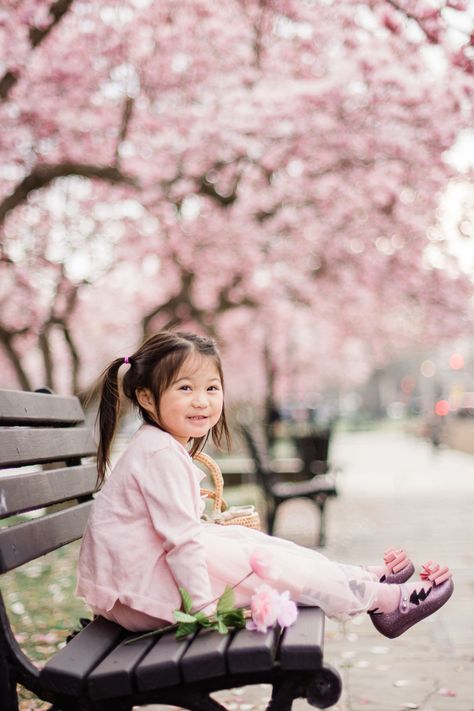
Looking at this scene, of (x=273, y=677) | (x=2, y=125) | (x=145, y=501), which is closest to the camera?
(x=273, y=677)

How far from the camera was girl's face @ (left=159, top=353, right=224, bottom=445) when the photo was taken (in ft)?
9.91

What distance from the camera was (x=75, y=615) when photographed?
600 cm

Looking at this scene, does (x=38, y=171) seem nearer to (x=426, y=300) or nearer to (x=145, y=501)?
(x=145, y=501)

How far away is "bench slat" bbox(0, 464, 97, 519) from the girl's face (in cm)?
45

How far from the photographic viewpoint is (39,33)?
8953 mm

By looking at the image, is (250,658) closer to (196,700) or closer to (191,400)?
(196,700)

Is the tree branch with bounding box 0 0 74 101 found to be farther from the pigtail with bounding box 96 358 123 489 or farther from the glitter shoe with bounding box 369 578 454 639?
the glitter shoe with bounding box 369 578 454 639

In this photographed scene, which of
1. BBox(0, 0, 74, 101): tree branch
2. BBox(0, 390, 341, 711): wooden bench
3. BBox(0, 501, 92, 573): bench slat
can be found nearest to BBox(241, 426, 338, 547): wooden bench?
BBox(0, 0, 74, 101): tree branch

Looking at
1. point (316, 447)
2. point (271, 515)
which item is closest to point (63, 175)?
point (271, 515)

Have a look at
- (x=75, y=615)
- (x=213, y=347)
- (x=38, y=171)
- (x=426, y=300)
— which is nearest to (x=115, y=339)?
(x=426, y=300)

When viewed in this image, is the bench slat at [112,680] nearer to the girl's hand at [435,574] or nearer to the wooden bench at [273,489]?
the girl's hand at [435,574]

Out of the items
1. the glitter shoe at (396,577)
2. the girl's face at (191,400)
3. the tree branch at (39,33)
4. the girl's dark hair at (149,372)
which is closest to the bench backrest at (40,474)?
the girl's dark hair at (149,372)

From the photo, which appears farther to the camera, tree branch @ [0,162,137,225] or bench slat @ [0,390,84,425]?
tree branch @ [0,162,137,225]

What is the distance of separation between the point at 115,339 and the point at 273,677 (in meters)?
31.4
